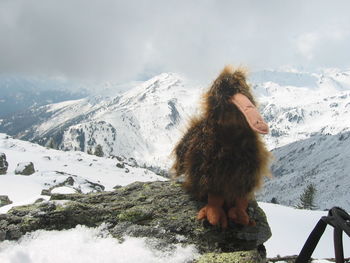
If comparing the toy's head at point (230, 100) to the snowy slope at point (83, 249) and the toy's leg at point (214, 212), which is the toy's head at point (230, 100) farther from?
the snowy slope at point (83, 249)

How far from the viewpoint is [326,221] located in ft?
5.28

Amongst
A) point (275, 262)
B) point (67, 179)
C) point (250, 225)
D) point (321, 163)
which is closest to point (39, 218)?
point (250, 225)

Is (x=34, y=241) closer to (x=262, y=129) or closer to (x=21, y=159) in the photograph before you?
(x=262, y=129)

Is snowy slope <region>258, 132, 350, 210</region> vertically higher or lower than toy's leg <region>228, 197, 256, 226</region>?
lower

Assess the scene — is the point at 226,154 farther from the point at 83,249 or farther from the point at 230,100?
the point at 83,249

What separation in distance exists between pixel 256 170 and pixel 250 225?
27.3 inches

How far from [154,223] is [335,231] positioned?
8.52 feet

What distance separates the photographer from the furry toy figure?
3871mm

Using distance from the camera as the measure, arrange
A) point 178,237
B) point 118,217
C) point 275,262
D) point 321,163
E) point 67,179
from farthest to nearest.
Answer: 1. point 321,163
2. point 67,179
3. point 275,262
4. point 118,217
5. point 178,237

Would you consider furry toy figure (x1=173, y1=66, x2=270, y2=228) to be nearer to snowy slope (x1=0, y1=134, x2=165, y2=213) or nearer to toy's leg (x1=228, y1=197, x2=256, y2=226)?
toy's leg (x1=228, y1=197, x2=256, y2=226)

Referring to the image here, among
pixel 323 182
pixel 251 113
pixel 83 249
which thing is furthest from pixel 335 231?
pixel 323 182

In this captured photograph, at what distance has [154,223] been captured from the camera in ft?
12.8

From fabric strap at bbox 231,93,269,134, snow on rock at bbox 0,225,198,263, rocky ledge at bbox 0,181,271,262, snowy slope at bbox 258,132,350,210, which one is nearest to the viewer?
snow on rock at bbox 0,225,198,263

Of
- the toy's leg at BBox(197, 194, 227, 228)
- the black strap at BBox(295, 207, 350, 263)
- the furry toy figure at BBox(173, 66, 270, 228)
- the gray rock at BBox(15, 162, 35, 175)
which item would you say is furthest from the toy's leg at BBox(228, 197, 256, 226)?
the gray rock at BBox(15, 162, 35, 175)
